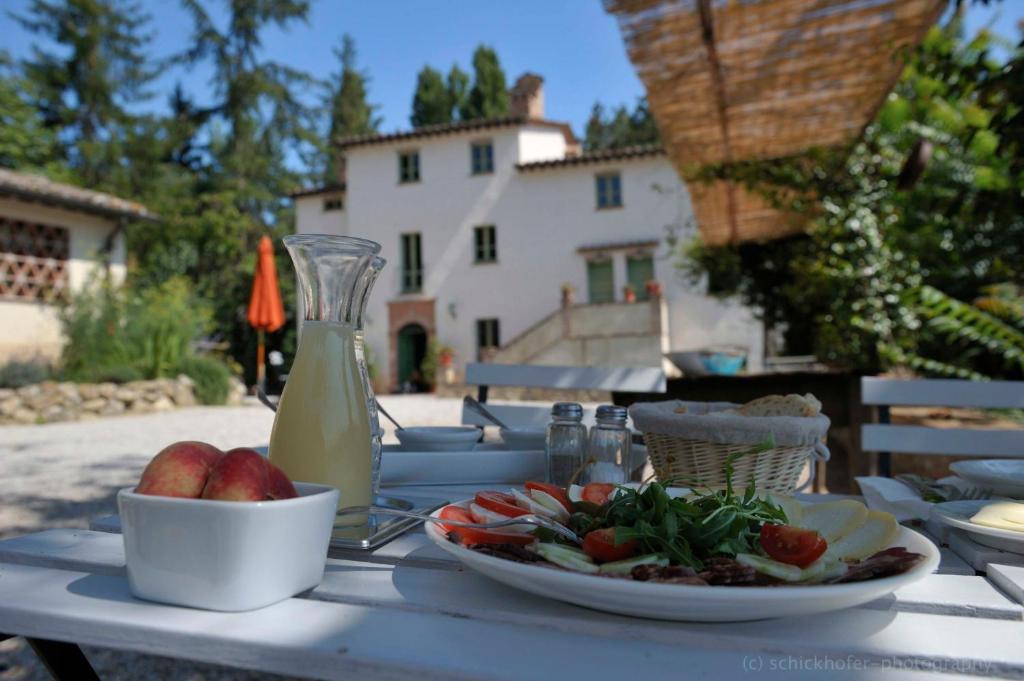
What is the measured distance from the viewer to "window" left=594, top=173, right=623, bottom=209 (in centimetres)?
1714

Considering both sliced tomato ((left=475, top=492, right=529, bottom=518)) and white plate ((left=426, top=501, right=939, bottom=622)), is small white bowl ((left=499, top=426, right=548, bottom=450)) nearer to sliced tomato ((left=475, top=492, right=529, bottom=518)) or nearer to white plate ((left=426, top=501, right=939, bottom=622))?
sliced tomato ((left=475, top=492, right=529, bottom=518))

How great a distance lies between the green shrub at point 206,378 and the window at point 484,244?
326 inches

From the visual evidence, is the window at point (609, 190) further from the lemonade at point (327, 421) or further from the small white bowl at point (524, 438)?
the lemonade at point (327, 421)

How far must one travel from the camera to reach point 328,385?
2.89 feet

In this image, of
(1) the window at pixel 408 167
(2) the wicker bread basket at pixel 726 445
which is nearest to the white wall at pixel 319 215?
(1) the window at pixel 408 167

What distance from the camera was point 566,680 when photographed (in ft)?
1.54

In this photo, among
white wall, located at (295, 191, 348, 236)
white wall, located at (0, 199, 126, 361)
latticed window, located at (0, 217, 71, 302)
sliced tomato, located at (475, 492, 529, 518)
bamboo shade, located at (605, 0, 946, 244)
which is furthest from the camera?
white wall, located at (295, 191, 348, 236)

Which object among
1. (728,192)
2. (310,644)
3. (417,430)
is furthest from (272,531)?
(728,192)

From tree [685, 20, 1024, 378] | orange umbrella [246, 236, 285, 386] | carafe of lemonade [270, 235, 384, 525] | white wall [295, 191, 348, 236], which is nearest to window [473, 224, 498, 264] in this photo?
white wall [295, 191, 348, 236]

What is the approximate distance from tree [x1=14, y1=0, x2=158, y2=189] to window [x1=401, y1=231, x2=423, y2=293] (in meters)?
9.55

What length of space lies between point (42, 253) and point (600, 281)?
11.6 m

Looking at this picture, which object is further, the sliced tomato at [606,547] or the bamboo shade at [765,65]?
the bamboo shade at [765,65]

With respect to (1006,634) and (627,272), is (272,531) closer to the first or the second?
(1006,634)

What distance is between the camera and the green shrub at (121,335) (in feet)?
35.2
